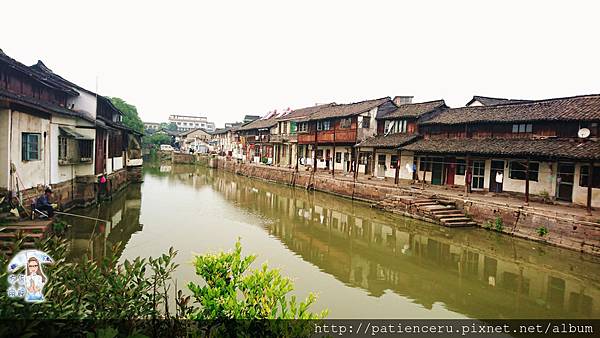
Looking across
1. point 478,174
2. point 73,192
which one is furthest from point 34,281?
point 478,174

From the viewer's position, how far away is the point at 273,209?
78.1 feet

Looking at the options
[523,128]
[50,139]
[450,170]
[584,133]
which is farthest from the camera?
[450,170]

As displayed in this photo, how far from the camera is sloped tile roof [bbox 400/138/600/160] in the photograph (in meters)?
16.5

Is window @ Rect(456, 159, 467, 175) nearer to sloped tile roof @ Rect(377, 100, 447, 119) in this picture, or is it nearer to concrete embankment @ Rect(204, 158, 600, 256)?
concrete embankment @ Rect(204, 158, 600, 256)

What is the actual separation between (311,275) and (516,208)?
11292 millimetres

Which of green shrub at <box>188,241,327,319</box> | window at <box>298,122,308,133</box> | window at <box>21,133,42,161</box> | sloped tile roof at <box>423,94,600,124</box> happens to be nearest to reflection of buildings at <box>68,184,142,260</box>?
window at <box>21,133,42,161</box>

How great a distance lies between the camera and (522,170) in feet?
66.8

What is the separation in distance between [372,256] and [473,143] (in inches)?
488

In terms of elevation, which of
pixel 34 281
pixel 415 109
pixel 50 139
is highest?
pixel 415 109

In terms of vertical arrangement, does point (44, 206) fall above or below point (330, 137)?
below

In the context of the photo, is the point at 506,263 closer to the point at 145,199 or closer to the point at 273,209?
the point at 273,209

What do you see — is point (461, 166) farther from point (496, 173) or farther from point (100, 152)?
point (100, 152)

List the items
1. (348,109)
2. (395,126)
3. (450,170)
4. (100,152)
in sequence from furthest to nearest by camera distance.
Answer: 1. (348,109)
2. (395,126)
3. (450,170)
4. (100,152)

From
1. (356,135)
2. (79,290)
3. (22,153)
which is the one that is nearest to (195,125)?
(356,135)
